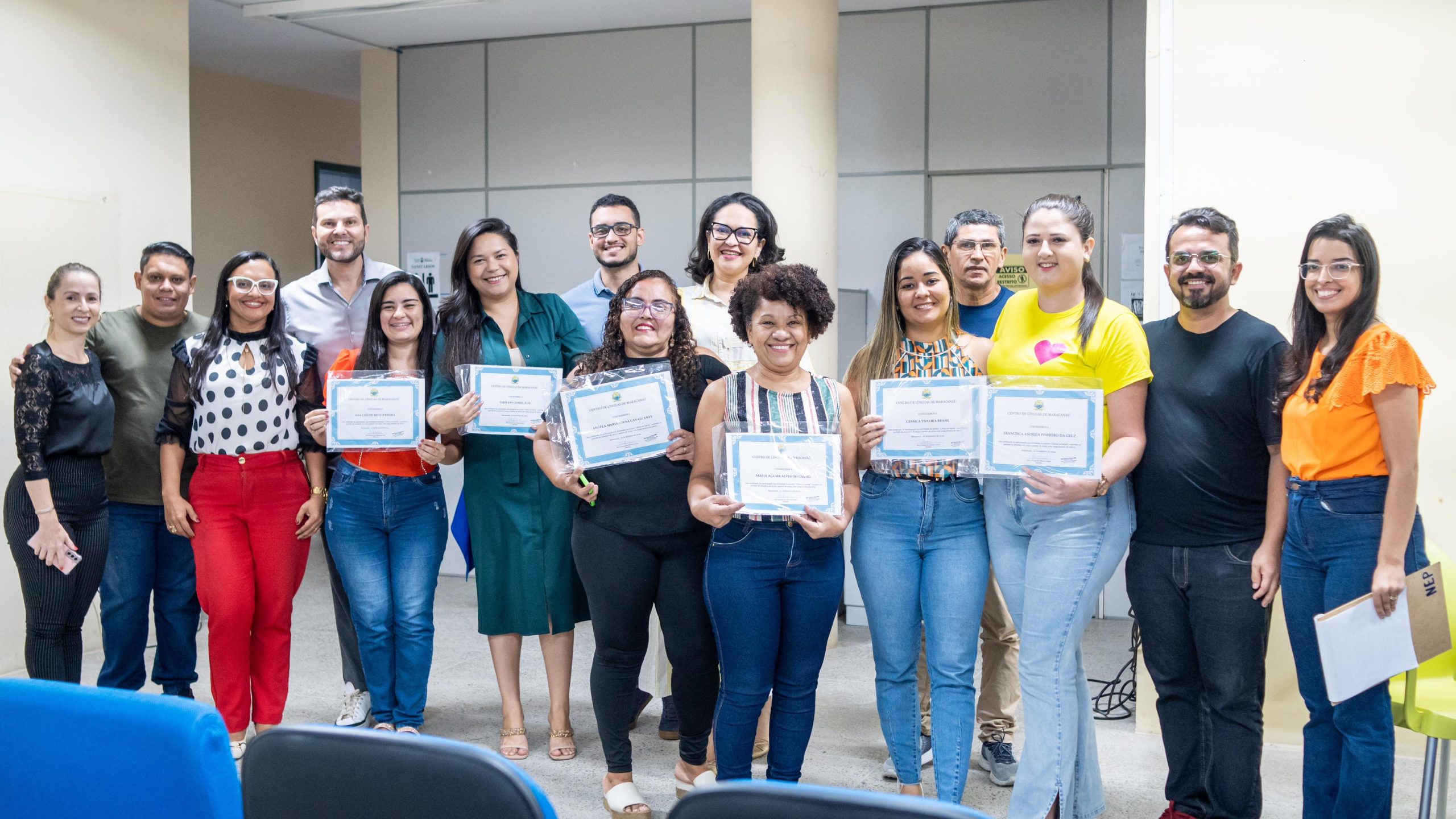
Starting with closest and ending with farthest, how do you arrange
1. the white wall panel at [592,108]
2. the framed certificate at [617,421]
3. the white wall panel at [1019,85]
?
the framed certificate at [617,421], the white wall panel at [1019,85], the white wall panel at [592,108]

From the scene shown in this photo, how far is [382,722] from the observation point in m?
3.62

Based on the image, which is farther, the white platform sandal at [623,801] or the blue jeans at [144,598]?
the blue jeans at [144,598]

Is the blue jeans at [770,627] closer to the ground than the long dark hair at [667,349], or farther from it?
closer to the ground

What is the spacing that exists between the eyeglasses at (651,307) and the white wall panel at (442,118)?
4787mm

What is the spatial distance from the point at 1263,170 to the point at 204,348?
137 inches

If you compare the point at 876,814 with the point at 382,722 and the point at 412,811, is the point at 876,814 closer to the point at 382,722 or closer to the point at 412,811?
the point at 412,811

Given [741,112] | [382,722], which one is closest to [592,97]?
[741,112]

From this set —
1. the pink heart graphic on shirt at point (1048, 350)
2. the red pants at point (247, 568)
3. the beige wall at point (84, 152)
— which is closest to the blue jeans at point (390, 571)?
the red pants at point (247, 568)

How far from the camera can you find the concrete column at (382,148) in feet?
25.1

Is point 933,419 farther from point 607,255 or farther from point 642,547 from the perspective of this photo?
point 607,255

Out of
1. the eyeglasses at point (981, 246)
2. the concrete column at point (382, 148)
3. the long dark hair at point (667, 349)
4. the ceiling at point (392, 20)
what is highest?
the ceiling at point (392, 20)

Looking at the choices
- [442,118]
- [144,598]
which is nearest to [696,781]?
[144,598]

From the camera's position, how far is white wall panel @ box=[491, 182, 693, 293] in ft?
23.2

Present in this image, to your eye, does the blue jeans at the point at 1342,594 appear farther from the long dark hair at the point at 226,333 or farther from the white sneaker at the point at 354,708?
the white sneaker at the point at 354,708
